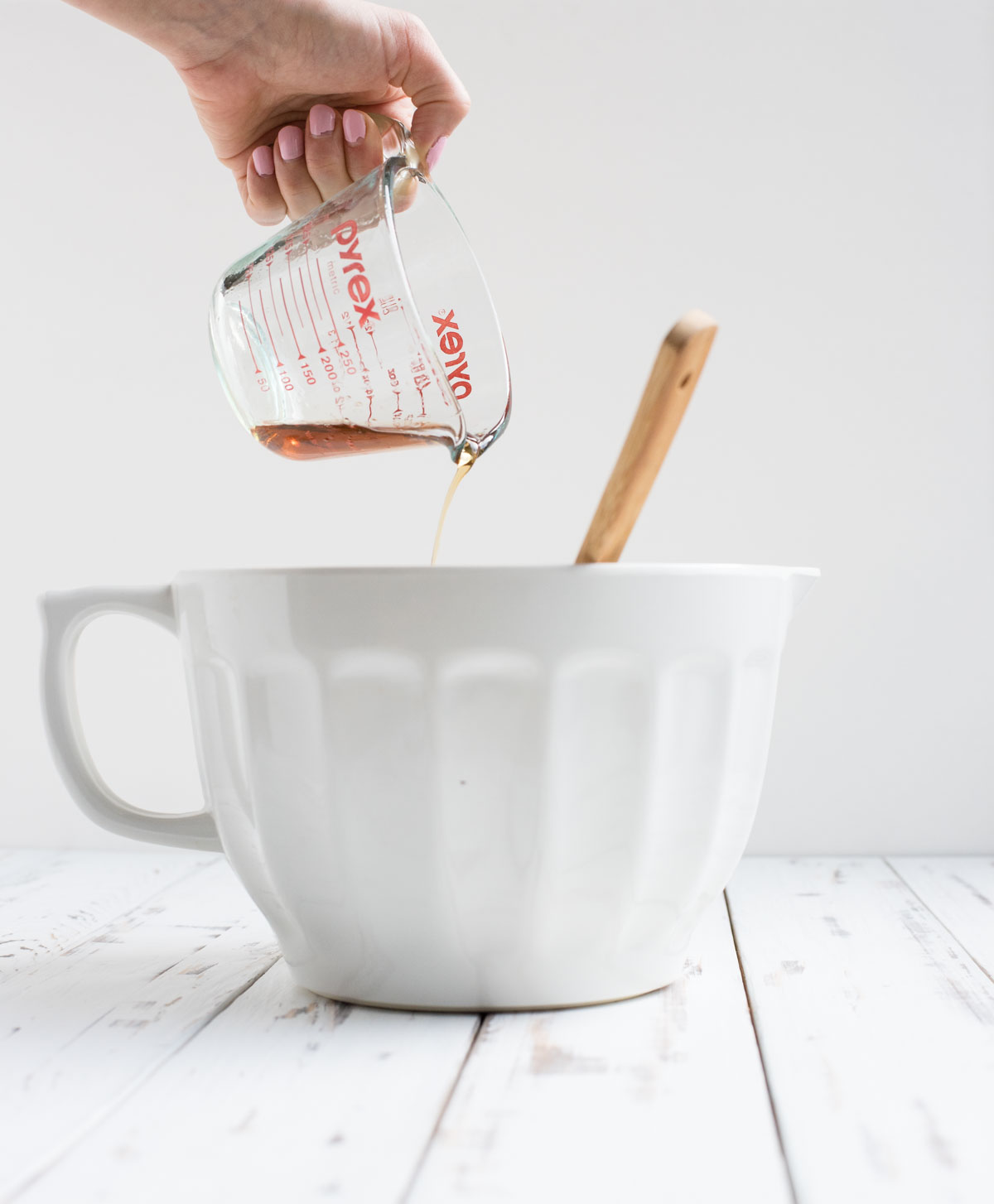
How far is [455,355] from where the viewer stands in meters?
0.62

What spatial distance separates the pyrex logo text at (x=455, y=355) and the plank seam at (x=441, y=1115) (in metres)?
0.31

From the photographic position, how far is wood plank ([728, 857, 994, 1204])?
375mm

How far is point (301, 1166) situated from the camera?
37 cm

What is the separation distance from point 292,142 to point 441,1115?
0.61m

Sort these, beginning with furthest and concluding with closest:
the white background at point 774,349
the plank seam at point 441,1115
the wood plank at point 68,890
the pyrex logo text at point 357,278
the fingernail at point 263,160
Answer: the white background at point 774,349
the fingernail at point 263,160
the wood plank at point 68,890
the pyrex logo text at point 357,278
the plank seam at point 441,1115

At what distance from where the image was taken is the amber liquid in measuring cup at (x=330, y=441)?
617 mm

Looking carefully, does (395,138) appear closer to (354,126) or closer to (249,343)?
(354,126)

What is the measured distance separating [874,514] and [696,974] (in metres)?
0.50

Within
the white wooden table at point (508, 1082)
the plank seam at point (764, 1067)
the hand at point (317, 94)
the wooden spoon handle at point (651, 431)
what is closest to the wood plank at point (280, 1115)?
the white wooden table at point (508, 1082)

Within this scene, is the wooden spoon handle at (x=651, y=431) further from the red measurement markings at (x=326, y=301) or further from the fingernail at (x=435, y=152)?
the fingernail at (x=435, y=152)

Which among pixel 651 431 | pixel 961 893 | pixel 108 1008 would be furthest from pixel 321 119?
pixel 961 893

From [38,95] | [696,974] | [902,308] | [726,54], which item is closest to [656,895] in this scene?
[696,974]

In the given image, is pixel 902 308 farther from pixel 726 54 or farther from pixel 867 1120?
pixel 867 1120

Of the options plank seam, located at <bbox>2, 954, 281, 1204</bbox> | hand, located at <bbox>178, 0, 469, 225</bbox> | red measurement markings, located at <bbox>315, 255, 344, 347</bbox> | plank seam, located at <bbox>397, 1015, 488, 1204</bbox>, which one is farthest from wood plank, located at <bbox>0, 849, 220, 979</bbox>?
hand, located at <bbox>178, 0, 469, 225</bbox>
